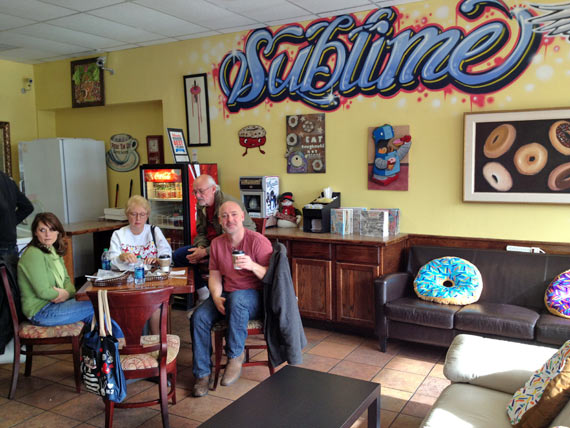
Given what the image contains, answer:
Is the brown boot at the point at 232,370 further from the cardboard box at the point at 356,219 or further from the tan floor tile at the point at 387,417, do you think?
the cardboard box at the point at 356,219

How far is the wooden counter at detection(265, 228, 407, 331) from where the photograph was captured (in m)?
4.58

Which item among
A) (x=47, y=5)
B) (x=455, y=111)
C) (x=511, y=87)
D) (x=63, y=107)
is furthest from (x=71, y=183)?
(x=511, y=87)

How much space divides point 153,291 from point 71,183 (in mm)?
4488

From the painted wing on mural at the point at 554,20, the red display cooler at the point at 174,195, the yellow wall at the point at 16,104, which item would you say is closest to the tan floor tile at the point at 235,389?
the red display cooler at the point at 174,195

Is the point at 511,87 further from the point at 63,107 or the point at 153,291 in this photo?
the point at 63,107

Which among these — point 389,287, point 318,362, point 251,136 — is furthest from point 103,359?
point 251,136

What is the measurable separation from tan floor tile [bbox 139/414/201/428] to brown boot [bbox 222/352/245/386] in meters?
0.49

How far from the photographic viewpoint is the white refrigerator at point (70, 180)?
6688 mm

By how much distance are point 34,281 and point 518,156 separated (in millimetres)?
3942

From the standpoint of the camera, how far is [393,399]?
3.48 metres

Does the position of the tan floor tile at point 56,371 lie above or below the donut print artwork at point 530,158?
below

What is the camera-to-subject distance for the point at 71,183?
6.79m

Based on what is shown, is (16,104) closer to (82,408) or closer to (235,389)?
(82,408)

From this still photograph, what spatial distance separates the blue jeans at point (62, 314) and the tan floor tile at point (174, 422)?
2.80ft
